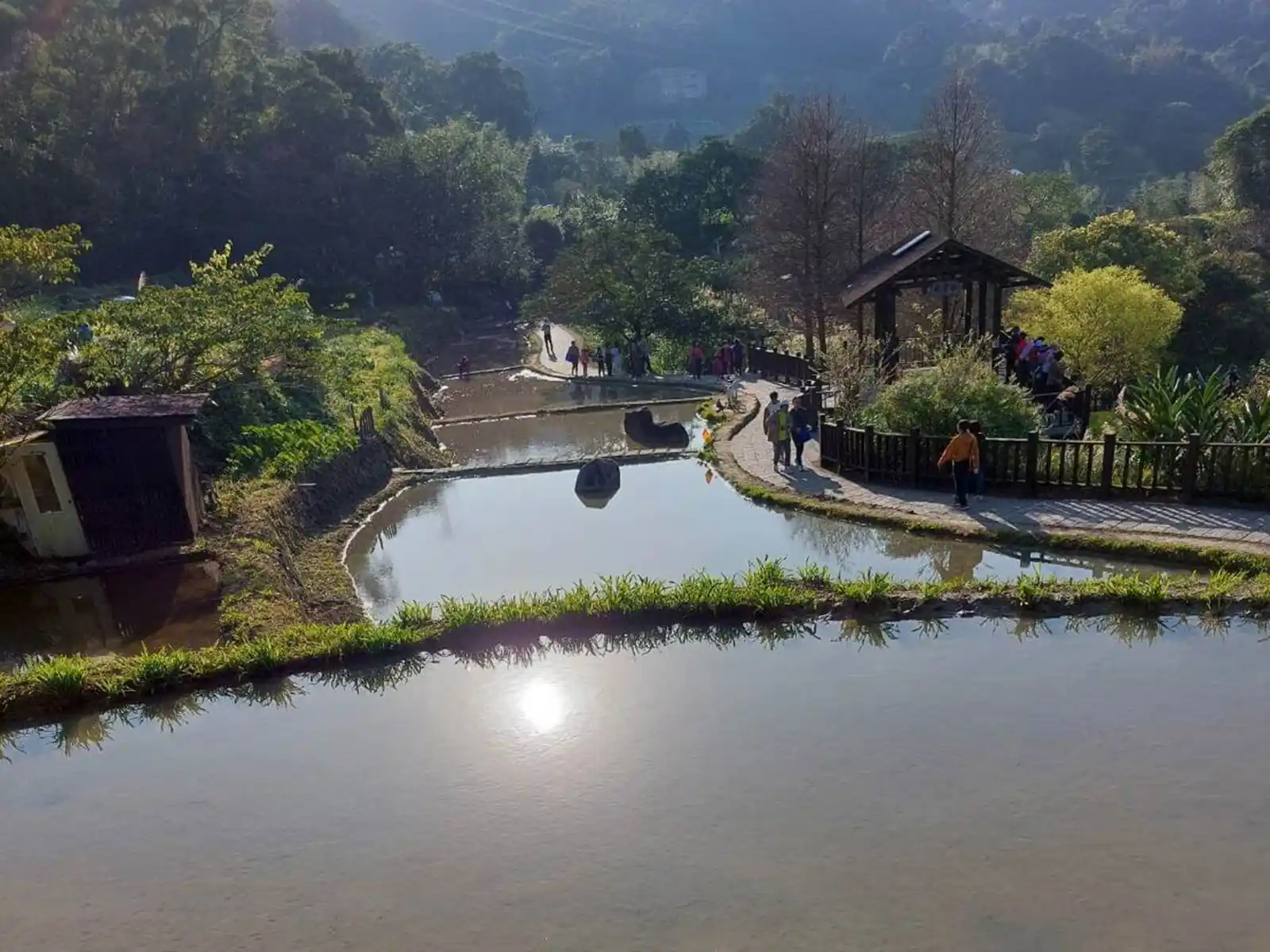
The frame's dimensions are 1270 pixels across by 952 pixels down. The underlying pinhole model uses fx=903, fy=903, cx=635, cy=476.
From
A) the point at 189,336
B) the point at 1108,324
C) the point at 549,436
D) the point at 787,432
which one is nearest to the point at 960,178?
the point at 1108,324

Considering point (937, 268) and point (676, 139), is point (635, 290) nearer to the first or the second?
point (937, 268)

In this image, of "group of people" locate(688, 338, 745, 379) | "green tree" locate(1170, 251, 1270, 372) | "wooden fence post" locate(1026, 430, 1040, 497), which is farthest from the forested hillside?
"wooden fence post" locate(1026, 430, 1040, 497)

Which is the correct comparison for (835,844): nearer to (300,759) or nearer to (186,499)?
(300,759)

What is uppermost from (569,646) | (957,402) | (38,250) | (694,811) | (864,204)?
(864,204)

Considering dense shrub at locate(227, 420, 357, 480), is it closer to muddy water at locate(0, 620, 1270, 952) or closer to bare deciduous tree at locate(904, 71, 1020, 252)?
muddy water at locate(0, 620, 1270, 952)

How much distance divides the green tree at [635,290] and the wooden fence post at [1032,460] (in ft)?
62.8

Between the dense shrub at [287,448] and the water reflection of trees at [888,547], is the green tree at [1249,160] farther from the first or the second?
the dense shrub at [287,448]

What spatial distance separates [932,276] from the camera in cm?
1936

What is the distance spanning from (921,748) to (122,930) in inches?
249

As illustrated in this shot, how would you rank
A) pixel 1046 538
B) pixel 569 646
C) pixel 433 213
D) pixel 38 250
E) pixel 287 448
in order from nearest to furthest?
1. pixel 569 646
2. pixel 1046 538
3. pixel 38 250
4. pixel 287 448
5. pixel 433 213

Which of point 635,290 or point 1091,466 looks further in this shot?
point 635,290

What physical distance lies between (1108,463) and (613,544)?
7.38 m

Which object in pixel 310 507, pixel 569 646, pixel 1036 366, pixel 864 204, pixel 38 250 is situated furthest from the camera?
pixel 864 204

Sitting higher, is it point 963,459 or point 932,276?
point 932,276
